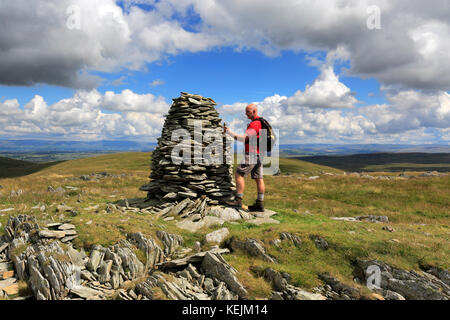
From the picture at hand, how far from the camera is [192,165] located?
49.2 feet

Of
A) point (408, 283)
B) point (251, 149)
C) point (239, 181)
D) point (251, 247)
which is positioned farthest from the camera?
point (239, 181)

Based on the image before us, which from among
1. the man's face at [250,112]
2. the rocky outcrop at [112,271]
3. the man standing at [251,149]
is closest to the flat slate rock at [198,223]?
the rocky outcrop at [112,271]

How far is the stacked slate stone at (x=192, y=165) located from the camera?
48.9ft

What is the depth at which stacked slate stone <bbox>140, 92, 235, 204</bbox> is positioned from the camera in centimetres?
1491

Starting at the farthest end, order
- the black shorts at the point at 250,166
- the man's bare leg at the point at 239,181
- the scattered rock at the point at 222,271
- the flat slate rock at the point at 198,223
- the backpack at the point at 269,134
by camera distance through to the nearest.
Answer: the man's bare leg at the point at 239,181, the black shorts at the point at 250,166, the backpack at the point at 269,134, the flat slate rock at the point at 198,223, the scattered rock at the point at 222,271

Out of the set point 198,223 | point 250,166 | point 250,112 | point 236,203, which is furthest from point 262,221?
point 250,112

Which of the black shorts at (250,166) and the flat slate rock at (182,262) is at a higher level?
the black shorts at (250,166)

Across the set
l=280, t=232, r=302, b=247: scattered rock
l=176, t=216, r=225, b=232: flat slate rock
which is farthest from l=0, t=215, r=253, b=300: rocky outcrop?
l=280, t=232, r=302, b=247: scattered rock

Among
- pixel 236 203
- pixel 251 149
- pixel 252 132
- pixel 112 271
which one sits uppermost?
pixel 252 132

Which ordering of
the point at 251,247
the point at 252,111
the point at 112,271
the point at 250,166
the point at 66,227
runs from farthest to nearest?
the point at 250,166
the point at 252,111
the point at 66,227
the point at 251,247
the point at 112,271

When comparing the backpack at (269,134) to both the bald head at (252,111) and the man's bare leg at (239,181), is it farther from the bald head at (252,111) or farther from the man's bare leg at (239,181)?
the man's bare leg at (239,181)

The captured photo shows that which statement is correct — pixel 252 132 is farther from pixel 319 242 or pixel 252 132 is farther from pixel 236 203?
pixel 319 242
